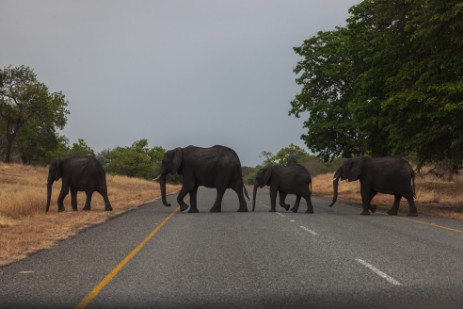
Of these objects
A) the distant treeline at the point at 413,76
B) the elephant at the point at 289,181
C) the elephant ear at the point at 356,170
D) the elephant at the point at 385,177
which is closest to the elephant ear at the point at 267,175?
the elephant at the point at 289,181

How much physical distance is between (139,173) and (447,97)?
3811 inches

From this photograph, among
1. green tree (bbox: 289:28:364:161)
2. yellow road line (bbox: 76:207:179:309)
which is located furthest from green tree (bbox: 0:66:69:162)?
yellow road line (bbox: 76:207:179:309)

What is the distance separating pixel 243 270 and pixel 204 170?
12695mm

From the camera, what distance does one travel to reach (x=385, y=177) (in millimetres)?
19219

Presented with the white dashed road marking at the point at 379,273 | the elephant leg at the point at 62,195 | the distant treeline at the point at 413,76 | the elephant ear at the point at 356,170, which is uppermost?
the distant treeline at the point at 413,76

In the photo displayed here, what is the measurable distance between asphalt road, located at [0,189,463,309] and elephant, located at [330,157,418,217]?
5.85 metres

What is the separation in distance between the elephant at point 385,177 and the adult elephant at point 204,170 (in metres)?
4.09

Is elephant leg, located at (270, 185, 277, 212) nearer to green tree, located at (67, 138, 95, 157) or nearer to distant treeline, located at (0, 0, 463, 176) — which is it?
distant treeline, located at (0, 0, 463, 176)

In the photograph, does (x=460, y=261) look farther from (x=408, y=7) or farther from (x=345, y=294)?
(x=408, y=7)

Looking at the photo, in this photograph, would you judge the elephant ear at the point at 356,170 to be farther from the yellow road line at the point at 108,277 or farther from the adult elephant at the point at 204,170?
the yellow road line at the point at 108,277

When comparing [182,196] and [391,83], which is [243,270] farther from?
[391,83]

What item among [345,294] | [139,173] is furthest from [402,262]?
[139,173]

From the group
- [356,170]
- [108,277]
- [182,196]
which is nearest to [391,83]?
[356,170]

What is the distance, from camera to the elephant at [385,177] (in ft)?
62.4
